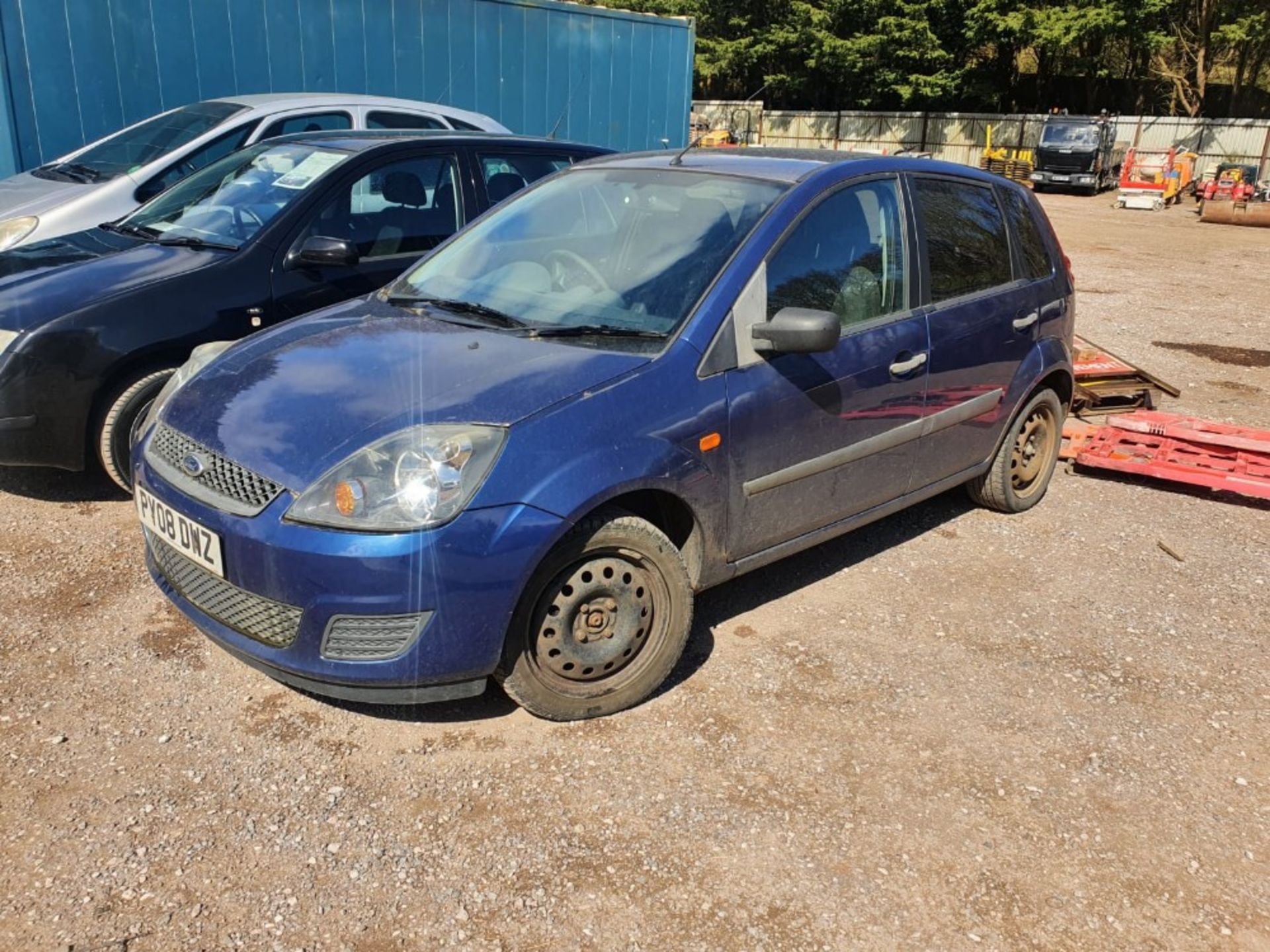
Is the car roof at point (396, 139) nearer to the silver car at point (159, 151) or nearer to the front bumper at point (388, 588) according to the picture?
the silver car at point (159, 151)

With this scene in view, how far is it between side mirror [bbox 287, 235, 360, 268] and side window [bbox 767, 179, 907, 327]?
2.34 metres

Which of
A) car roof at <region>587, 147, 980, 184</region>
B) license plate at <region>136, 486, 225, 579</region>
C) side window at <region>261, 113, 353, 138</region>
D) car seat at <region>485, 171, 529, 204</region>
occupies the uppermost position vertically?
car roof at <region>587, 147, 980, 184</region>

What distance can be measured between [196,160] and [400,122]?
5.58ft

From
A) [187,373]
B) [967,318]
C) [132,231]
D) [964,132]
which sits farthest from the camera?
[964,132]

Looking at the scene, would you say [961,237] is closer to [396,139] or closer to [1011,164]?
[396,139]

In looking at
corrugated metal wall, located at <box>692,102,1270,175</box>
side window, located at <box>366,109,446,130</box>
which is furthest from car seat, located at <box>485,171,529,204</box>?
corrugated metal wall, located at <box>692,102,1270,175</box>

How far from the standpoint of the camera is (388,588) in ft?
9.25

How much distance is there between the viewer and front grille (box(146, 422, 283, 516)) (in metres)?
2.94

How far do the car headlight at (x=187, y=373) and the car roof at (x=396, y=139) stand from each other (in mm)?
1764

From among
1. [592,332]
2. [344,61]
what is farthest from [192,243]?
[344,61]

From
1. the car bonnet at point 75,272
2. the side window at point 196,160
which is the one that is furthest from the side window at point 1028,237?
the side window at point 196,160

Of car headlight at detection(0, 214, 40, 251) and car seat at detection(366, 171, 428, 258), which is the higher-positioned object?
car seat at detection(366, 171, 428, 258)

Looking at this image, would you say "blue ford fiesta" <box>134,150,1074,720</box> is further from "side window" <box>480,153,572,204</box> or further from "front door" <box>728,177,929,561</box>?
"side window" <box>480,153,572,204</box>

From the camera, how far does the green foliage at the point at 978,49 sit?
110 ft
